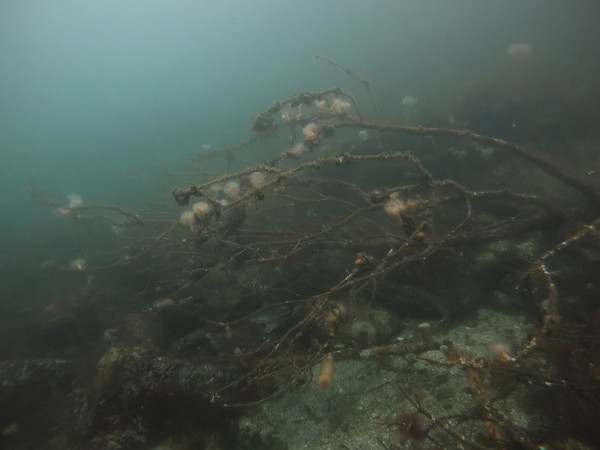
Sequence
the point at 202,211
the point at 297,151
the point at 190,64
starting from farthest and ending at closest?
1. the point at 190,64
2. the point at 297,151
3. the point at 202,211

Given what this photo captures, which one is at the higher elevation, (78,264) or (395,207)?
(395,207)

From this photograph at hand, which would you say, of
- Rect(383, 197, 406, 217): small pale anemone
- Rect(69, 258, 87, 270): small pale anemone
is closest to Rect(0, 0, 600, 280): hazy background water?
Rect(69, 258, 87, 270): small pale anemone

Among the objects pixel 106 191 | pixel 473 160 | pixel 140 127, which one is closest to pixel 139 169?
pixel 106 191

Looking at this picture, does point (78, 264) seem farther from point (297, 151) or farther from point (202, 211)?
point (297, 151)

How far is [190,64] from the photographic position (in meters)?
137

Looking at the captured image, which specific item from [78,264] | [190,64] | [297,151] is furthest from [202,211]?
[190,64]

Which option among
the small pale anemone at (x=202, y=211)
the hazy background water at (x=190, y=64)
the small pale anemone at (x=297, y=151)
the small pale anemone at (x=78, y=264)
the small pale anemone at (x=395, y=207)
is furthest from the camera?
the hazy background water at (x=190, y=64)

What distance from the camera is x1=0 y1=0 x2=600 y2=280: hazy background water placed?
75.6 feet

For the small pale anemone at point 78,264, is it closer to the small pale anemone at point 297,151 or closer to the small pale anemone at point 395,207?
the small pale anemone at point 297,151

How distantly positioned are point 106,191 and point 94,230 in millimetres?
15934

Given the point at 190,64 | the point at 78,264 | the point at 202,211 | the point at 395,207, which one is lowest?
the point at 78,264

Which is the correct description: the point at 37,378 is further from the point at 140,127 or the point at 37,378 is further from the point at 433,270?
the point at 140,127

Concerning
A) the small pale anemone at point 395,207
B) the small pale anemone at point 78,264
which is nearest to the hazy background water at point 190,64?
the small pale anemone at point 78,264

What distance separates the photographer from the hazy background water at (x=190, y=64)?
2303 centimetres
